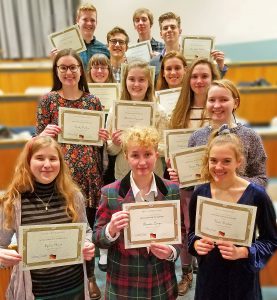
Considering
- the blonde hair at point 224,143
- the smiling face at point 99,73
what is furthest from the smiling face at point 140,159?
the smiling face at point 99,73

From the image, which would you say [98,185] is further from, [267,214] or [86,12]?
[86,12]

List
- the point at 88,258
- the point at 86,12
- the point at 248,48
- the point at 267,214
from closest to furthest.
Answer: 1. the point at 267,214
2. the point at 88,258
3. the point at 86,12
4. the point at 248,48

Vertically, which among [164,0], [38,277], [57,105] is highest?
[164,0]

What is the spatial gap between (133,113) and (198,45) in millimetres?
1264

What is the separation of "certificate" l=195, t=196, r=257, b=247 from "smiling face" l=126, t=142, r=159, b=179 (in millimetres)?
279

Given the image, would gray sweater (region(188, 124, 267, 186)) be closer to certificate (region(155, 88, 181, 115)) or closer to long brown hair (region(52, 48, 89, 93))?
certificate (region(155, 88, 181, 115))

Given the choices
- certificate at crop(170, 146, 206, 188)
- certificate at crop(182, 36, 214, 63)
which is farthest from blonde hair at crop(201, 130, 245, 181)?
certificate at crop(182, 36, 214, 63)

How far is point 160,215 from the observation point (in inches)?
71.7

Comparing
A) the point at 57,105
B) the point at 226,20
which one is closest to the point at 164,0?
the point at 226,20

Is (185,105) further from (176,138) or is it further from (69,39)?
(69,39)

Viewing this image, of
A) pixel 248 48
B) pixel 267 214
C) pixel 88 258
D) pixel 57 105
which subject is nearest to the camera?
pixel 267 214

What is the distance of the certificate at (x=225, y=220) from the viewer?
1714mm

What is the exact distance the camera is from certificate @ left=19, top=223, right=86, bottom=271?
1.76 meters

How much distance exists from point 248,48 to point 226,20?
2.37 feet
